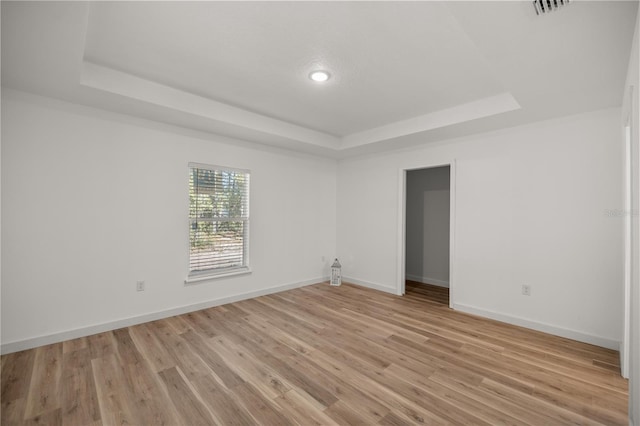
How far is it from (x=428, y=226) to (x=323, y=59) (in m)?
4.38

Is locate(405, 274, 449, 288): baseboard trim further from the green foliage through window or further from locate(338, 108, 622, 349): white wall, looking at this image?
the green foliage through window

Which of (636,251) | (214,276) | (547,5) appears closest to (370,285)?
(214,276)

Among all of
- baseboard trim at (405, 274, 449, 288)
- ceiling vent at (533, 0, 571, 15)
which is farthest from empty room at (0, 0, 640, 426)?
baseboard trim at (405, 274, 449, 288)

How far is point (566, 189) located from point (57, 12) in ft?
15.3

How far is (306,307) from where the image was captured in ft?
13.6

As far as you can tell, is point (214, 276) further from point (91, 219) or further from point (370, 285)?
point (370, 285)

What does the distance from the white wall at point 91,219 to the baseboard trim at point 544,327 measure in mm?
3297

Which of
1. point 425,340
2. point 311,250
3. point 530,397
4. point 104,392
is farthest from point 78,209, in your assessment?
point 530,397

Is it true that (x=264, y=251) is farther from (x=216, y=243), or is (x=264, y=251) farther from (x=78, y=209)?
(x=78, y=209)

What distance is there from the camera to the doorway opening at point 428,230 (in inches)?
224

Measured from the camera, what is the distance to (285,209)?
200 inches

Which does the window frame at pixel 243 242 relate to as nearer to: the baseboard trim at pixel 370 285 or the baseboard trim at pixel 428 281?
the baseboard trim at pixel 370 285

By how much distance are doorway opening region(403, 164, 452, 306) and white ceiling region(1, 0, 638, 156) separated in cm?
205

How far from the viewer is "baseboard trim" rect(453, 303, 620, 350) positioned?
3000 mm
